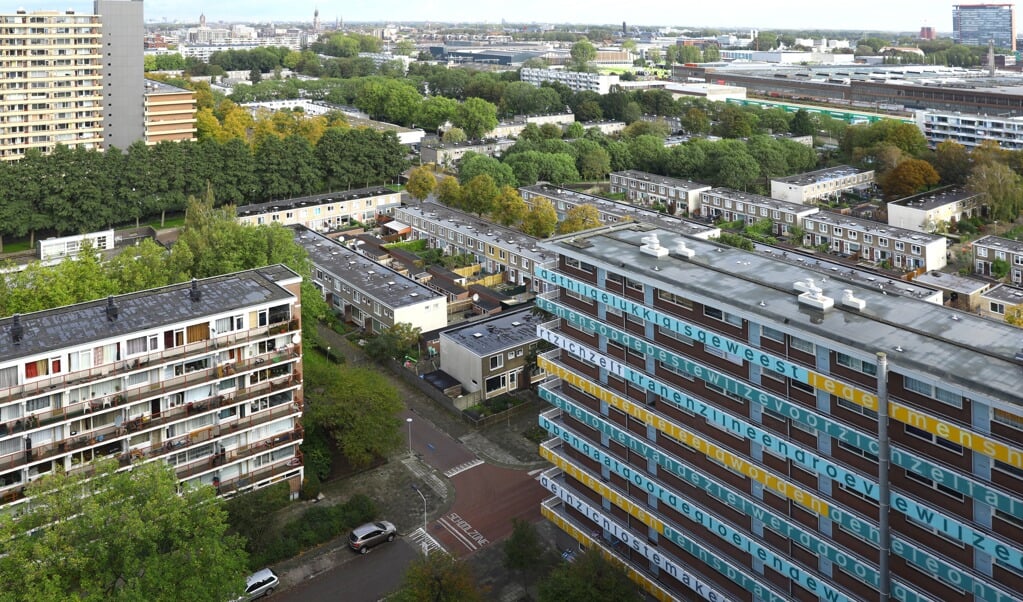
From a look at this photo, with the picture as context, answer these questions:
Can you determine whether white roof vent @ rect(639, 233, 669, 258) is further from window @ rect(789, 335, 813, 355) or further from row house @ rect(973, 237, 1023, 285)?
row house @ rect(973, 237, 1023, 285)

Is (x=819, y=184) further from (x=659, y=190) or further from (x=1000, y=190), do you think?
(x=659, y=190)

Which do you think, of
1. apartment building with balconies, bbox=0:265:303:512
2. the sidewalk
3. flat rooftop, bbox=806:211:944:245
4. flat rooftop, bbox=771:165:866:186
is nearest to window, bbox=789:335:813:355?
the sidewalk

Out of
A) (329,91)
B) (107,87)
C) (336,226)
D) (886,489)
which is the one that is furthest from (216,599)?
(329,91)

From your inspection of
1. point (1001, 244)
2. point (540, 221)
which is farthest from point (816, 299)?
point (1001, 244)

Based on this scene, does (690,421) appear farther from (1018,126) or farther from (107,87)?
(1018,126)

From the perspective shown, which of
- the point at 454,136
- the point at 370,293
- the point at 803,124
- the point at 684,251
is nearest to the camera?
the point at 684,251

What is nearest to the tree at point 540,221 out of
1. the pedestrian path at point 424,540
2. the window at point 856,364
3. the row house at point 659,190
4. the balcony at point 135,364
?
the row house at point 659,190
